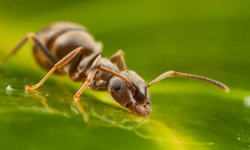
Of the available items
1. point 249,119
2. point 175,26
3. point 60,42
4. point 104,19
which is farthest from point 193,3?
point 249,119

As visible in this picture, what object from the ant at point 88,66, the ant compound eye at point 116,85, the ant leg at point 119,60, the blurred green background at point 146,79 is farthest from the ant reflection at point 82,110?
the ant leg at point 119,60

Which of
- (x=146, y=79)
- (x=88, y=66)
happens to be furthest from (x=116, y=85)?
(x=88, y=66)

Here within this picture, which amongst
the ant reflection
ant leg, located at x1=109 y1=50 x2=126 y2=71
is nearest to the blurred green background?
the ant reflection

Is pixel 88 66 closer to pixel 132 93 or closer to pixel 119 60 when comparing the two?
pixel 119 60

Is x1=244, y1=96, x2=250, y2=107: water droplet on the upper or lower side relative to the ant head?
upper

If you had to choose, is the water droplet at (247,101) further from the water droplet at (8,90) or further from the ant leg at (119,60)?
the water droplet at (8,90)

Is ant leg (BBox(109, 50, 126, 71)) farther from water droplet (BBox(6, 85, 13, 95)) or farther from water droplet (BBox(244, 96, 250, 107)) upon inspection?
water droplet (BBox(6, 85, 13, 95))

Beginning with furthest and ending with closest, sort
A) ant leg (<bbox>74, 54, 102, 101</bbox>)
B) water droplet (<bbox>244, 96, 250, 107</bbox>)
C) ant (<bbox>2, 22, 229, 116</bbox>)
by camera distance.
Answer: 1. water droplet (<bbox>244, 96, 250, 107</bbox>)
2. ant (<bbox>2, 22, 229, 116</bbox>)
3. ant leg (<bbox>74, 54, 102, 101</bbox>)

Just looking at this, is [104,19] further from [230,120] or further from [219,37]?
[230,120]
